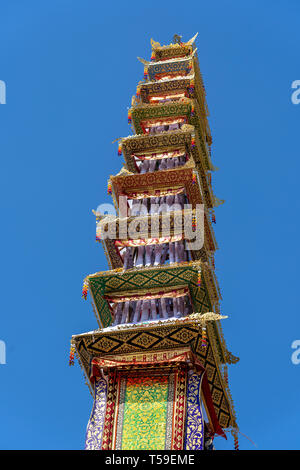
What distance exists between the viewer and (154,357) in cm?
2291

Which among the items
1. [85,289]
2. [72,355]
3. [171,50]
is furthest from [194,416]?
[171,50]

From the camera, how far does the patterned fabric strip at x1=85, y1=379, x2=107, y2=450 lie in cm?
2167

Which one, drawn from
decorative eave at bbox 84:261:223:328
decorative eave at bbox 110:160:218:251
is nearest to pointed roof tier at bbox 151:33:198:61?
decorative eave at bbox 110:160:218:251

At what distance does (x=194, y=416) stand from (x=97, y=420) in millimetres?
2959

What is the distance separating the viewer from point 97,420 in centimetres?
2220

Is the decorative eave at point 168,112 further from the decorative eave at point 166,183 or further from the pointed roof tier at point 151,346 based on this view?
the pointed roof tier at point 151,346

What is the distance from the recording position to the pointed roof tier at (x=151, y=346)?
897 inches

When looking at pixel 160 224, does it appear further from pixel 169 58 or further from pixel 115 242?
pixel 169 58

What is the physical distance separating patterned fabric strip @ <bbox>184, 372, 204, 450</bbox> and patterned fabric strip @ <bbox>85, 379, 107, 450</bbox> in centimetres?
262

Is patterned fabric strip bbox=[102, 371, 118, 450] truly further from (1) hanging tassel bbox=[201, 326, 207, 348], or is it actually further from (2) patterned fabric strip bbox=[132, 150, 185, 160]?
(2) patterned fabric strip bbox=[132, 150, 185, 160]

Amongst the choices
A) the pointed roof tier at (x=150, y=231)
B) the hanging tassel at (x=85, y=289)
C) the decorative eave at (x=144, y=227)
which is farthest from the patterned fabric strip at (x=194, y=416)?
the decorative eave at (x=144, y=227)

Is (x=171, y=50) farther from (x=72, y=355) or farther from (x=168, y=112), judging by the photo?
(x=72, y=355)

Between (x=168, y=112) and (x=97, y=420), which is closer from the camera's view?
(x=97, y=420)
